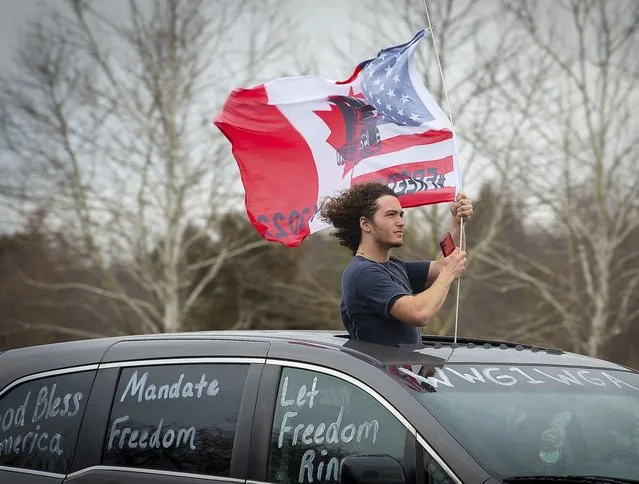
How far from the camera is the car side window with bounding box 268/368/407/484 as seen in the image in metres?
3.82

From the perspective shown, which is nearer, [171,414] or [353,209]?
[171,414]

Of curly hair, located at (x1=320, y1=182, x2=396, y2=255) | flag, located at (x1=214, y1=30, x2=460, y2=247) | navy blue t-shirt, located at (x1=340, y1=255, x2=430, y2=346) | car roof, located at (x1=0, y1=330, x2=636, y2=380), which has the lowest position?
car roof, located at (x1=0, y1=330, x2=636, y2=380)

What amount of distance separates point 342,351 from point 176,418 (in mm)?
785

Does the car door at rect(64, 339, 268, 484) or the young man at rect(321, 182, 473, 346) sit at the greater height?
the young man at rect(321, 182, 473, 346)

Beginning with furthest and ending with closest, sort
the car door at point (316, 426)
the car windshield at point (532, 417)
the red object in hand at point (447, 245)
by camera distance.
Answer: the red object in hand at point (447, 245) < the car door at point (316, 426) < the car windshield at point (532, 417)

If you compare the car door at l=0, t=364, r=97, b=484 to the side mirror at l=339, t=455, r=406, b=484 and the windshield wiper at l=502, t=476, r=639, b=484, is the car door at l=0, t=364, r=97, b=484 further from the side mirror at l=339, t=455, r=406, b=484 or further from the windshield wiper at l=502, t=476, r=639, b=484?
the windshield wiper at l=502, t=476, r=639, b=484

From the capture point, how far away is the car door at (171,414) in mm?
4211

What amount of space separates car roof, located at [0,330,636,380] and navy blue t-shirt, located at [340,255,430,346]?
10cm

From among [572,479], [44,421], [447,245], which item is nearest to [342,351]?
[572,479]

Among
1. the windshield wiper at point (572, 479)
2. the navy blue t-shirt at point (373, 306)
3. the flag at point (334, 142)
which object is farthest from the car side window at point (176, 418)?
A: the flag at point (334, 142)

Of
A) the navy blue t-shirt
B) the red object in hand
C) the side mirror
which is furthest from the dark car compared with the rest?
the red object in hand

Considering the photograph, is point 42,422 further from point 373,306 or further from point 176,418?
point 373,306

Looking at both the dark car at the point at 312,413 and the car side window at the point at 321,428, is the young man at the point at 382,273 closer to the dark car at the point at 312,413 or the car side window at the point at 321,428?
the dark car at the point at 312,413

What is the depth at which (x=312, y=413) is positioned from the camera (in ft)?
13.2
